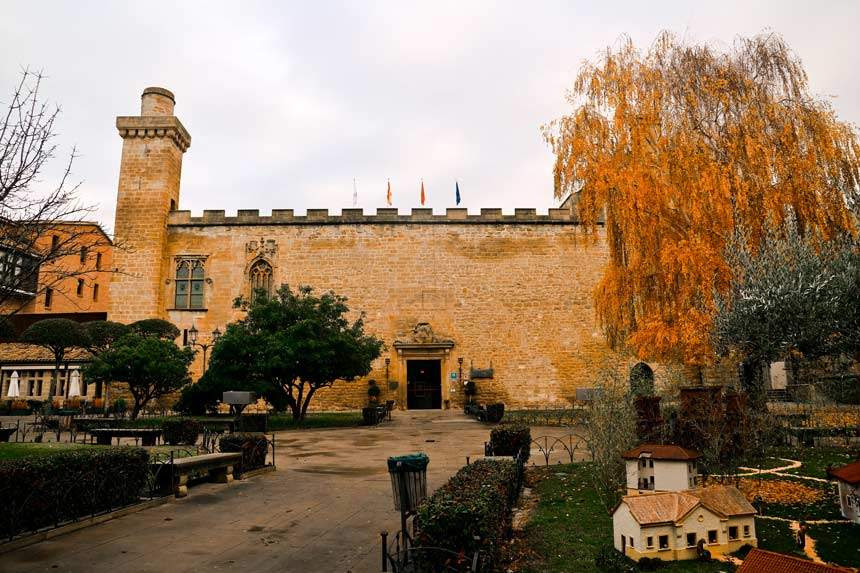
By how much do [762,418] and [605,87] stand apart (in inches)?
378

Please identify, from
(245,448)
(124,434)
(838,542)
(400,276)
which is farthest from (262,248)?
(838,542)

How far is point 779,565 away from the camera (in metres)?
3.94

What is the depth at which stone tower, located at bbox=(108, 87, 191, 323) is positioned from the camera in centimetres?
2816

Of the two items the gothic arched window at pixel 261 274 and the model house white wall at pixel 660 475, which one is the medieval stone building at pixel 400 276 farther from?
the model house white wall at pixel 660 475

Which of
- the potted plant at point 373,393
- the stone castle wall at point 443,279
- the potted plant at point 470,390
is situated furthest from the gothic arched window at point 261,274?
the potted plant at point 470,390

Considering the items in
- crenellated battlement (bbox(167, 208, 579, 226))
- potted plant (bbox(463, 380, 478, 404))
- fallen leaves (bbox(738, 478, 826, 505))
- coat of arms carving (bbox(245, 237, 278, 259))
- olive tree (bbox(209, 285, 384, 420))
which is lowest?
fallen leaves (bbox(738, 478, 826, 505))

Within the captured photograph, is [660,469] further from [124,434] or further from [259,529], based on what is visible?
[124,434]

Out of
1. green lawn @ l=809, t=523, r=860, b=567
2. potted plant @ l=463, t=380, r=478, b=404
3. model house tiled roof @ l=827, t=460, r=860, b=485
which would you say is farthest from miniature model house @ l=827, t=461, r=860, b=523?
potted plant @ l=463, t=380, r=478, b=404

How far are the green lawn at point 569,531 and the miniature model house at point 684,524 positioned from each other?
177mm

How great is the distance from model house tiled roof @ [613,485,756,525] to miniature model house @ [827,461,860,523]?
1570 mm

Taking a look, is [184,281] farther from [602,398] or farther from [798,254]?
[798,254]

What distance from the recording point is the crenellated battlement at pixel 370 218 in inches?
1152

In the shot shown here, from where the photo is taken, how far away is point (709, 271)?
494 inches

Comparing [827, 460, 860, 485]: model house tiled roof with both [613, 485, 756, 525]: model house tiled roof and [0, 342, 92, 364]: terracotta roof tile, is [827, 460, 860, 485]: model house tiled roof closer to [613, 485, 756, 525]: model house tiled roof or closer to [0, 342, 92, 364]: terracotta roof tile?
[613, 485, 756, 525]: model house tiled roof
